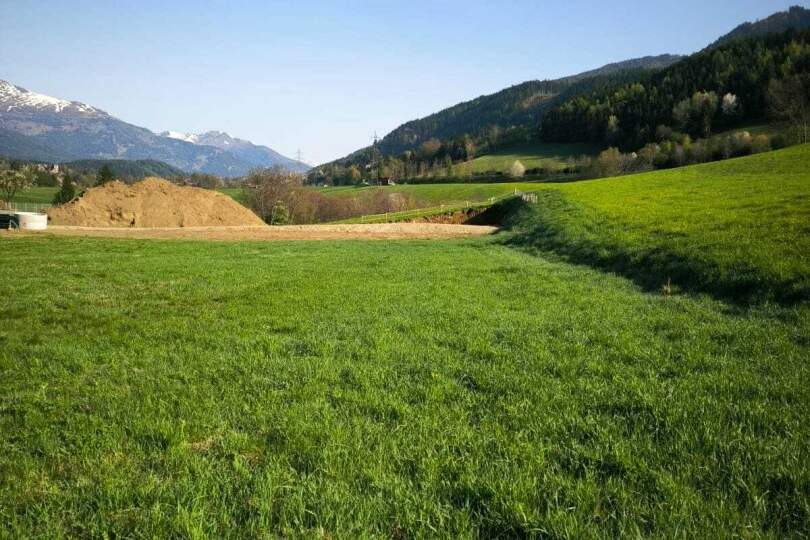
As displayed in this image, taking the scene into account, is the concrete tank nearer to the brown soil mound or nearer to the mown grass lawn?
the brown soil mound

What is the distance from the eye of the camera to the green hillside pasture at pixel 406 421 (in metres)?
3.69

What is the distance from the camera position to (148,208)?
171 feet

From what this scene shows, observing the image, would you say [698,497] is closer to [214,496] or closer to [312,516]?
[312,516]

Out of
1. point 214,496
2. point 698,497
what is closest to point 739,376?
point 698,497

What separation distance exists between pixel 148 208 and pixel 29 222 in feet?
42.5

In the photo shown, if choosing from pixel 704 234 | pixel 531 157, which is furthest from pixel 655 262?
pixel 531 157

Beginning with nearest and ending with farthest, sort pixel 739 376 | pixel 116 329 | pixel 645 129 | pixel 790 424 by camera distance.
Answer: pixel 790 424 < pixel 739 376 < pixel 116 329 < pixel 645 129

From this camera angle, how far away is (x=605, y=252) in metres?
19.4

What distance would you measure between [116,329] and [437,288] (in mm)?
8235

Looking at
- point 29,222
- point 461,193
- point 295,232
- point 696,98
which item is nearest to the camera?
point 29,222

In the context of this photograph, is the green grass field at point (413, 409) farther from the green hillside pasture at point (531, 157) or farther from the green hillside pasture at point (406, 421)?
the green hillside pasture at point (531, 157)

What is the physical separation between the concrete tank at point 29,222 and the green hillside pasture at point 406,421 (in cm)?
3767

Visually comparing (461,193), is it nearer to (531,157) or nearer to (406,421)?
(531,157)

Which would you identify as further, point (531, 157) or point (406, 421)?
point (531, 157)
